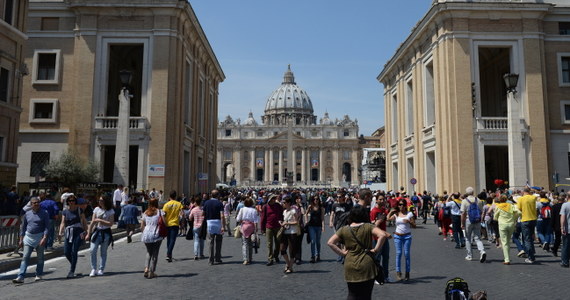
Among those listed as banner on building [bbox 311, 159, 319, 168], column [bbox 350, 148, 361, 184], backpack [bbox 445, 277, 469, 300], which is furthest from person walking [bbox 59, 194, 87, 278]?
banner on building [bbox 311, 159, 319, 168]

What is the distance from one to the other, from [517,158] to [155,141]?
18.7m

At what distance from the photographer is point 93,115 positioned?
87.8ft

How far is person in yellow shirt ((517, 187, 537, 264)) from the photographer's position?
35.5 feet

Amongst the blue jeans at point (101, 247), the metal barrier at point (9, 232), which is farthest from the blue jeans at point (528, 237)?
the metal barrier at point (9, 232)

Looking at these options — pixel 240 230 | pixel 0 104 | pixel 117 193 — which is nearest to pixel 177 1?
pixel 0 104

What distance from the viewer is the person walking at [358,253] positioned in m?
4.91

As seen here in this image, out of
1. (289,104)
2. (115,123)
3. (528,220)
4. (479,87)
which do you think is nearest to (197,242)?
(528,220)

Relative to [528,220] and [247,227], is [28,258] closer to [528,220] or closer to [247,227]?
[247,227]

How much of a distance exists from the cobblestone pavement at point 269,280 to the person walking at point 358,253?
253 centimetres

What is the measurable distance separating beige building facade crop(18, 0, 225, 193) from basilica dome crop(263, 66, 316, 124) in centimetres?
13405

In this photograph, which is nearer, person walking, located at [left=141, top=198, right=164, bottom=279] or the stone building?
person walking, located at [left=141, top=198, right=164, bottom=279]

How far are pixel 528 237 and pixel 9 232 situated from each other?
510 inches

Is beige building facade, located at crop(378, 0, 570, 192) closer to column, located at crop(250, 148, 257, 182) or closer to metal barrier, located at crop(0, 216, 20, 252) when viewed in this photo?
metal barrier, located at crop(0, 216, 20, 252)

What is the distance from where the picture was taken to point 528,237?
36.0 feet
